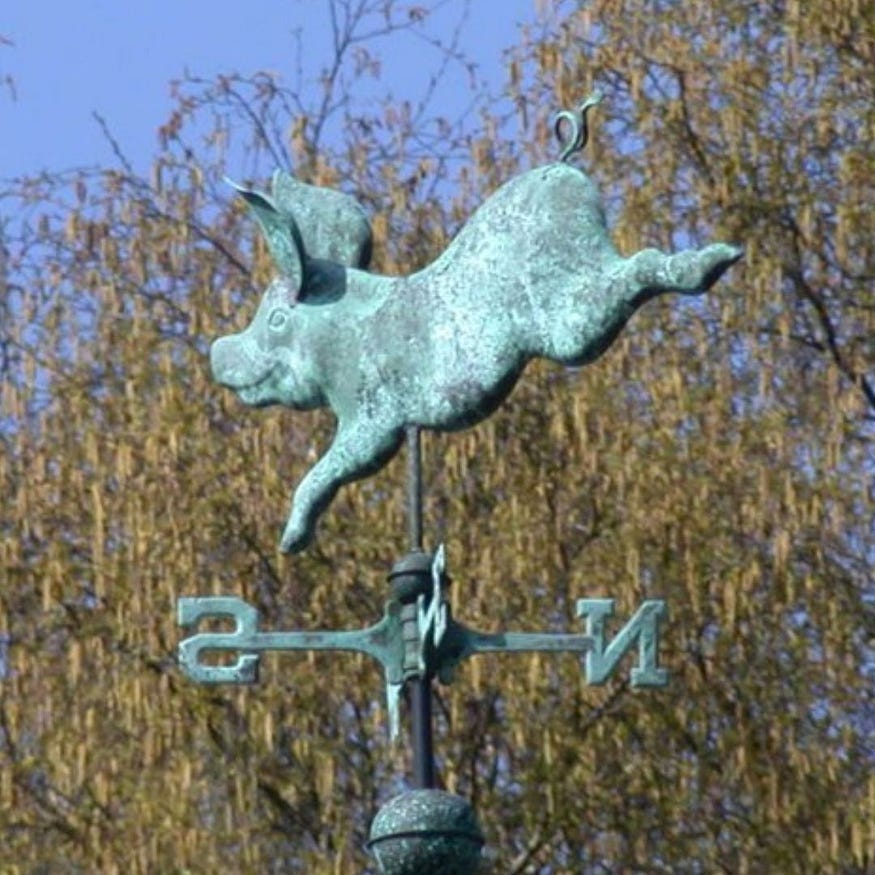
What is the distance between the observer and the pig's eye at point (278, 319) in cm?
483

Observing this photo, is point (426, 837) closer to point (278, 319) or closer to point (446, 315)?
point (446, 315)

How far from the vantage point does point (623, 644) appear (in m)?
4.79

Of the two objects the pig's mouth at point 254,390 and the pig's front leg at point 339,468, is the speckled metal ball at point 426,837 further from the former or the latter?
the pig's mouth at point 254,390

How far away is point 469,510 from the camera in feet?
34.7

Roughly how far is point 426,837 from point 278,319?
78cm

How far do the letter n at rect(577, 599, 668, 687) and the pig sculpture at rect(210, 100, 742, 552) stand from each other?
32 centimetres

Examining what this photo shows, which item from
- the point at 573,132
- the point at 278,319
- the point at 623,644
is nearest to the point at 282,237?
the point at 278,319

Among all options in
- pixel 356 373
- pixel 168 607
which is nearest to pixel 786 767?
pixel 168 607

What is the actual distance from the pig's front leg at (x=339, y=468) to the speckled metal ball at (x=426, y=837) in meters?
0.44

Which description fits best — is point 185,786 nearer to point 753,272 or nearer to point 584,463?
point 584,463

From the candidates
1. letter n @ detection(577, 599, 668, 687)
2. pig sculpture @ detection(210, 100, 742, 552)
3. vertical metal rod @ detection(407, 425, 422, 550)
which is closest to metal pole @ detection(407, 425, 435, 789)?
vertical metal rod @ detection(407, 425, 422, 550)

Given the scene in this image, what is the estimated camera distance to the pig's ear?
186 inches

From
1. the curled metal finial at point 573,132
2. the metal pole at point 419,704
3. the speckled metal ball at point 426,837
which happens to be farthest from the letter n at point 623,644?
the curled metal finial at point 573,132

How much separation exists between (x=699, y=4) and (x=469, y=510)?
1.82m
